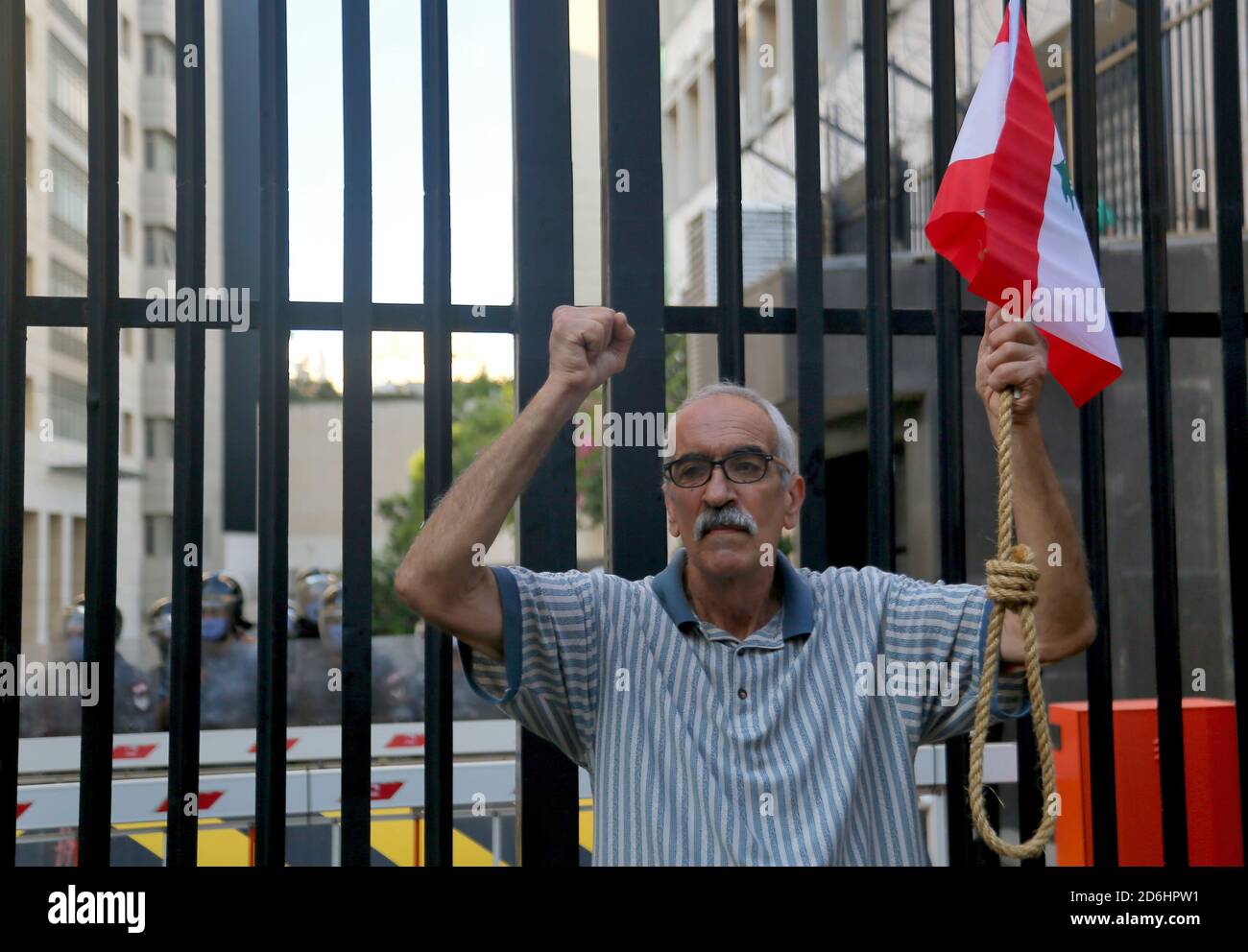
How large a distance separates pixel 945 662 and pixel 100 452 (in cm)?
183

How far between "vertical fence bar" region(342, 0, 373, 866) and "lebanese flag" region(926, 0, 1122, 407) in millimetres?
1265

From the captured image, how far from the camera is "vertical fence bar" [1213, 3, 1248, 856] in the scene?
301 centimetres

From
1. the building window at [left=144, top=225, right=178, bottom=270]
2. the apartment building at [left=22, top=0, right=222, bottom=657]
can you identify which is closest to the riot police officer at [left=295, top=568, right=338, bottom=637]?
the apartment building at [left=22, top=0, right=222, bottom=657]

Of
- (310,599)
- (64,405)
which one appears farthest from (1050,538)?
(64,405)

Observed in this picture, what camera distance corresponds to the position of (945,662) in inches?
97.4

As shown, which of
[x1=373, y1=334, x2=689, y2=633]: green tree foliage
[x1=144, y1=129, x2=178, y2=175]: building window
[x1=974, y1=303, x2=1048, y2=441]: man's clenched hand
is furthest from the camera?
[x1=144, y1=129, x2=178, y2=175]: building window

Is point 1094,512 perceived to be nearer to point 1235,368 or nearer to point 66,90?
point 1235,368

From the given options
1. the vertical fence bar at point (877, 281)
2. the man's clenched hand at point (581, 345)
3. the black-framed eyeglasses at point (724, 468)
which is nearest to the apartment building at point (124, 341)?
the vertical fence bar at point (877, 281)

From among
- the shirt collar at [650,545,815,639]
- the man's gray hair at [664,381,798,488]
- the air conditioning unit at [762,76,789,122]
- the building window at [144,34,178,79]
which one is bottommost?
the shirt collar at [650,545,815,639]

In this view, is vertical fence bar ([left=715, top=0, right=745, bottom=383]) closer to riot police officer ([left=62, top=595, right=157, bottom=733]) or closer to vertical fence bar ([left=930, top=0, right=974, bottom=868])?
vertical fence bar ([left=930, top=0, right=974, bottom=868])

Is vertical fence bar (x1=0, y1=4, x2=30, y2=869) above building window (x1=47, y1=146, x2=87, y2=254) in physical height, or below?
below

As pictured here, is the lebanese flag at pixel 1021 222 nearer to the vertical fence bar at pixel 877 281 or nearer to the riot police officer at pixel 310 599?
the vertical fence bar at pixel 877 281

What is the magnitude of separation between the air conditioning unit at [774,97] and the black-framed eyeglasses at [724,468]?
9226 millimetres

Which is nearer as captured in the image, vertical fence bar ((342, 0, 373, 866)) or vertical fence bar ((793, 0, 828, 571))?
vertical fence bar ((342, 0, 373, 866))
